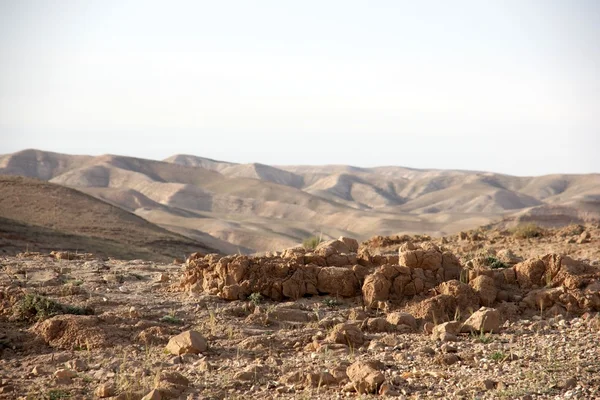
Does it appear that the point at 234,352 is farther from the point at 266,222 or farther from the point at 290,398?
the point at 266,222

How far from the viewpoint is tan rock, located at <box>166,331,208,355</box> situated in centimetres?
700

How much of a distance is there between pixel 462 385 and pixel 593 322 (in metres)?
2.49

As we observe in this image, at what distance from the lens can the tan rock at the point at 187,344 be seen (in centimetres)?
700

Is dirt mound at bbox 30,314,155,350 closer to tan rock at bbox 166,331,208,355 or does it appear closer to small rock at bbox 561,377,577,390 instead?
Answer: tan rock at bbox 166,331,208,355

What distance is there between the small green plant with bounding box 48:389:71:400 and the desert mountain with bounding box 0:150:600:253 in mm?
28505

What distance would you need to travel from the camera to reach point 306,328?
7883 millimetres

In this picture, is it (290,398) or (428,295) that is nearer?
(290,398)

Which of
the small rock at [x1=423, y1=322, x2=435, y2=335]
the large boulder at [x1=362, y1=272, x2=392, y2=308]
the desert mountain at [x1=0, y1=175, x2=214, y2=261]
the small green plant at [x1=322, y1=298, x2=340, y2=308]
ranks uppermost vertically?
the large boulder at [x1=362, y1=272, x2=392, y2=308]

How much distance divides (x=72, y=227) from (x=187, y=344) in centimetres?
2364

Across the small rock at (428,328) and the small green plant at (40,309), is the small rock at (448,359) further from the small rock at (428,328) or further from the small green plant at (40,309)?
the small green plant at (40,309)

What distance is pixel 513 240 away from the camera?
16812 mm

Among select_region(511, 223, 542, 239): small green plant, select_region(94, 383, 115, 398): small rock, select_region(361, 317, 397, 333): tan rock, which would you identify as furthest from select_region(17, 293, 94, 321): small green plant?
select_region(511, 223, 542, 239): small green plant

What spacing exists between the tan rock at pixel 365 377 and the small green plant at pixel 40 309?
3.42 meters

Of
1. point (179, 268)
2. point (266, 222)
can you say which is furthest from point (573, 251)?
point (266, 222)
